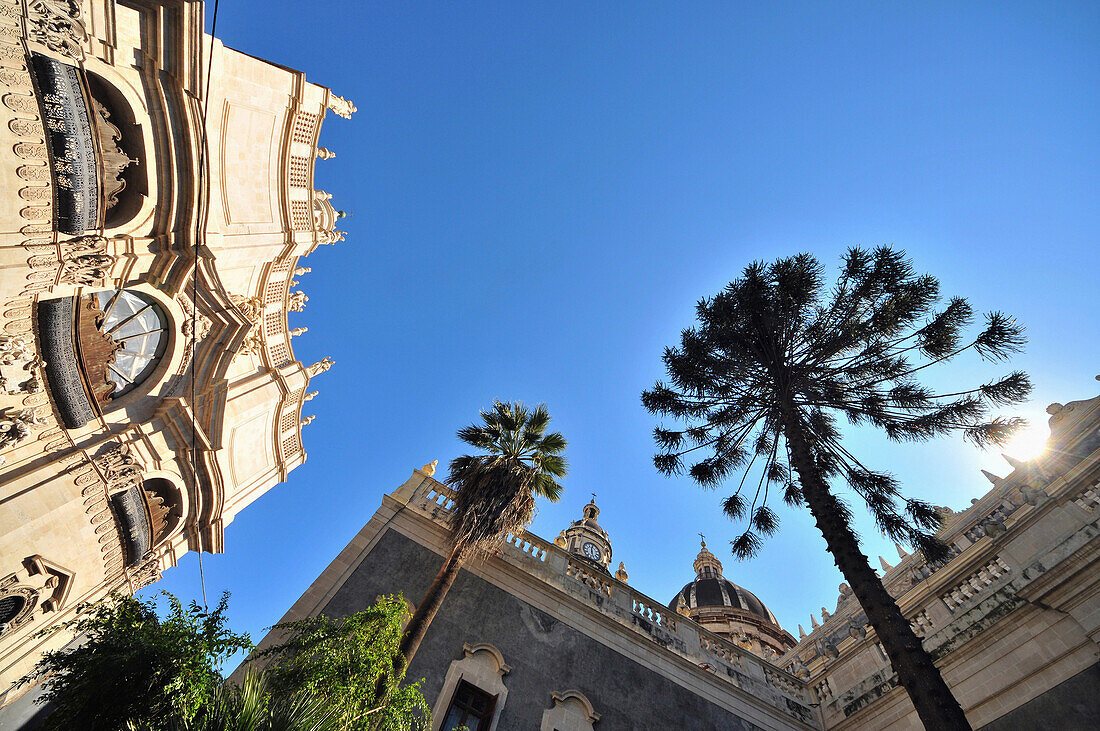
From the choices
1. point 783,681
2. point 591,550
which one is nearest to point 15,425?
point 783,681

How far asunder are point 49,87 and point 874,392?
1884 cm

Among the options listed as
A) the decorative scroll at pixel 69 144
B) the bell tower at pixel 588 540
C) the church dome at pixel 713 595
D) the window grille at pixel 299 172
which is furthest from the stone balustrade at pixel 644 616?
the church dome at pixel 713 595

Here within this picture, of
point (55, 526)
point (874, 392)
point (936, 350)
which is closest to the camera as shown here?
point (55, 526)

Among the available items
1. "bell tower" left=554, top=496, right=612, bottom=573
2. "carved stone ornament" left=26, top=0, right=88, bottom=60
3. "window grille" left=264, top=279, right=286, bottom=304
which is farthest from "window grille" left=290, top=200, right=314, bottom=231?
"bell tower" left=554, top=496, right=612, bottom=573

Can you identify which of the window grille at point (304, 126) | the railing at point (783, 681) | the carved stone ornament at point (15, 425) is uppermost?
the window grille at point (304, 126)

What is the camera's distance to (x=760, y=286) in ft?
43.7


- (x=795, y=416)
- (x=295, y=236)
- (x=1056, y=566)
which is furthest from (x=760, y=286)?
(x=295, y=236)

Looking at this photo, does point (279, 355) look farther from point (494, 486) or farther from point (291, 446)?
point (494, 486)

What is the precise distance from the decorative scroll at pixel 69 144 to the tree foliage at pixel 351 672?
8.91m

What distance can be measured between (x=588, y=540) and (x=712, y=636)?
88.1 ft

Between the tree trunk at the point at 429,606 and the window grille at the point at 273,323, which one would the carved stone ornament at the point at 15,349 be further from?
the tree trunk at the point at 429,606

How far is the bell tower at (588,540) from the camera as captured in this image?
40.3 m

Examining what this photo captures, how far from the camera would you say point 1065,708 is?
9.77 metres

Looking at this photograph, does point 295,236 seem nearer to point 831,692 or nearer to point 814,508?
point 814,508
